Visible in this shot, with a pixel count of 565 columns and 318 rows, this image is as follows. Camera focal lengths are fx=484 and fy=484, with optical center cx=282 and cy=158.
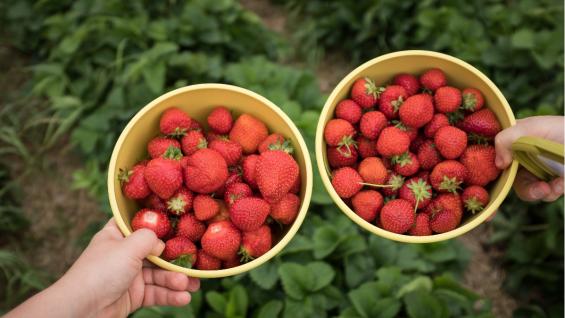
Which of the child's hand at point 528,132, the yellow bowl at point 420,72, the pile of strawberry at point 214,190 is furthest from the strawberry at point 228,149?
the child's hand at point 528,132

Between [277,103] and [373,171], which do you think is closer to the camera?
[373,171]

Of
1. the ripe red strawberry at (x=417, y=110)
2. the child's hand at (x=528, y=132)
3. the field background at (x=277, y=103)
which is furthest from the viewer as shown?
the field background at (x=277, y=103)

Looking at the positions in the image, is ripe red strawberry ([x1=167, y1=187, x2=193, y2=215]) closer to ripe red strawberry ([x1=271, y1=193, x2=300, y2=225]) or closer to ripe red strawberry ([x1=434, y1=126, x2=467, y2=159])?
ripe red strawberry ([x1=271, y1=193, x2=300, y2=225])

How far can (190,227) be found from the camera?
1.25 meters

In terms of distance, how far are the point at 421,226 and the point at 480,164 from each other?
8.9 inches

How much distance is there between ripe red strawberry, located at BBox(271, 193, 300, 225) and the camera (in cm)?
125

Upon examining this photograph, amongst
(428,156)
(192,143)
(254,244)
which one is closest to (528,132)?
(428,156)

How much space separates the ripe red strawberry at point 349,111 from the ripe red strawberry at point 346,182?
150 mm

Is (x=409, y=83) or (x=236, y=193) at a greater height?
(x=409, y=83)

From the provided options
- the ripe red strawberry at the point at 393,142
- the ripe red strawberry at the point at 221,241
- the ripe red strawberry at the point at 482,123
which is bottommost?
the ripe red strawberry at the point at 221,241

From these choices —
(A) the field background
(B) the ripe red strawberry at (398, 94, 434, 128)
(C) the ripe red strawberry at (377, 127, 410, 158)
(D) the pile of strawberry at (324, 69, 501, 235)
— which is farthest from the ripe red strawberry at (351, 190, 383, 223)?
(A) the field background

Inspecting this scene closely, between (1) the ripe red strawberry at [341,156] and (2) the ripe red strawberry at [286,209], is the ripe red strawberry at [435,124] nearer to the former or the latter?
(1) the ripe red strawberry at [341,156]

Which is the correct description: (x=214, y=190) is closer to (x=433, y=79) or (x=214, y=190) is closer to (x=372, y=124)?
(x=372, y=124)

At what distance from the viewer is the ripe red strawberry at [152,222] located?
1.22 metres
